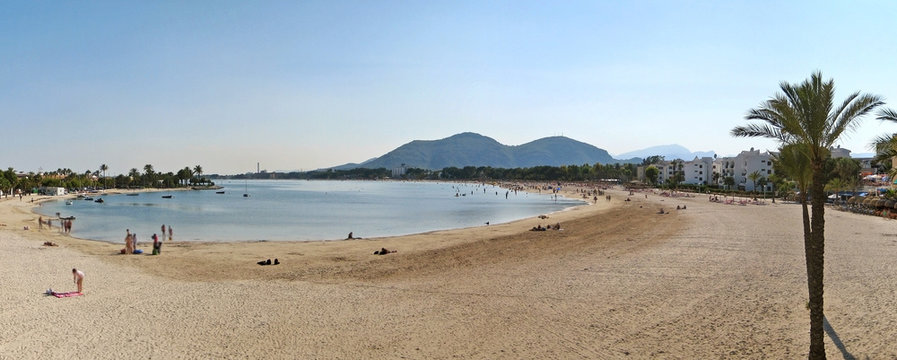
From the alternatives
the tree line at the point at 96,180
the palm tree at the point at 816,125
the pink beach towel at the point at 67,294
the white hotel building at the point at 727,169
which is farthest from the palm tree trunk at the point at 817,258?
the tree line at the point at 96,180

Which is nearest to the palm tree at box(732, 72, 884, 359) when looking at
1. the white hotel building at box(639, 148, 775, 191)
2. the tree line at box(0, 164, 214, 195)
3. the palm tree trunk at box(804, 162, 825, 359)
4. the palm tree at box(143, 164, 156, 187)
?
the palm tree trunk at box(804, 162, 825, 359)

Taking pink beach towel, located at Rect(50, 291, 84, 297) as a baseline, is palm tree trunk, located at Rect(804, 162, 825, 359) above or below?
above

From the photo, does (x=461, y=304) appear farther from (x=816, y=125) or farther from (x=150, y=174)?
(x=150, y=174)

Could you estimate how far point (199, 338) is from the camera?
10.5 m

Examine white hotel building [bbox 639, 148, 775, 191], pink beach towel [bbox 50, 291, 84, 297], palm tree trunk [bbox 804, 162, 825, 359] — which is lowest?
pink beach towel [bbox 50, 291, 84, 297]

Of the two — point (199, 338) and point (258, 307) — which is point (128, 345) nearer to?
point (199, 338)

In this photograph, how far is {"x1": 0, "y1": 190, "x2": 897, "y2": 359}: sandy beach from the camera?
31.7ft

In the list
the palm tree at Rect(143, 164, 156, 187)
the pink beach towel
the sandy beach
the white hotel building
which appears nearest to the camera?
the sandy beach

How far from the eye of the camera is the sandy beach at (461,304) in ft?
31.7

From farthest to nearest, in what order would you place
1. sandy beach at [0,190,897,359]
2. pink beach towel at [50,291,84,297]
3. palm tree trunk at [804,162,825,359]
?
pink beach towel at [50,291,84,297], sandy beach at [0,190,897,359], palm tree trunk at [804,162,825,359]

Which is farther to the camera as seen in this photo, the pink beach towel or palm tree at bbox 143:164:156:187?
palm tree at bbox 143:164:156:187

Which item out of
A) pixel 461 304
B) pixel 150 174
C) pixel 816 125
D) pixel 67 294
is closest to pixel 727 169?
pixel 461 304

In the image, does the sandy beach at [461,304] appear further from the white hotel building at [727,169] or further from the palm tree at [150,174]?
the palm tree at [150,174]

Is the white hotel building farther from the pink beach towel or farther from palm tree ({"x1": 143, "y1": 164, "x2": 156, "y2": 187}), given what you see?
palm tree ({"x1": 143, "y1": 164, "x2": 156, "y2": 187})
